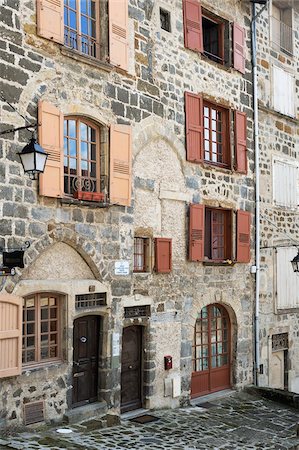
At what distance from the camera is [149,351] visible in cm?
1086

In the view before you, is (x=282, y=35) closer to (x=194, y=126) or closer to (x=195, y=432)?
(x=194, y=126)

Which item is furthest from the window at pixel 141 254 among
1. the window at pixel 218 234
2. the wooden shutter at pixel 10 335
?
the wooden shutter at pixel 10 335

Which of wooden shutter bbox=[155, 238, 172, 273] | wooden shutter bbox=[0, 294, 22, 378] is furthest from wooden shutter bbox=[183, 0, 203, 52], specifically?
wooden shutter bbox=[0, 294, 22, 378]

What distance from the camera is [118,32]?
10.4 meters

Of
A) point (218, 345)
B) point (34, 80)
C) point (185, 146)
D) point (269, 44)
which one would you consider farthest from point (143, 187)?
point (269, 44)

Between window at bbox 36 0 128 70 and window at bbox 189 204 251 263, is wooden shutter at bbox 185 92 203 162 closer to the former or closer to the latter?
window at bbox 189 204 251 263

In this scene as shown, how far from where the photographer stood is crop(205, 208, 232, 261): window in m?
12.7

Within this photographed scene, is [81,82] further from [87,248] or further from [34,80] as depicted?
[87,248]

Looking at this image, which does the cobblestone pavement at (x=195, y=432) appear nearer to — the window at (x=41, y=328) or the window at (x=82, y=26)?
the window at (x=41, y=328)

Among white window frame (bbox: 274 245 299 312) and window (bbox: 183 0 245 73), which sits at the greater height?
window (bbox: 183 0 245 73)

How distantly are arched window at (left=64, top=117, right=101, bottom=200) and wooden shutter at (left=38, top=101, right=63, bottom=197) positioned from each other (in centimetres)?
38

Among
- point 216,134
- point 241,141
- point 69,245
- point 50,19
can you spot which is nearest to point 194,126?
point 216,134

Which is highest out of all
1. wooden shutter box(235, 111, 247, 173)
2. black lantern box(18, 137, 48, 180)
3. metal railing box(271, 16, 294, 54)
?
→ metal railing box(271, 16, 294, 54)

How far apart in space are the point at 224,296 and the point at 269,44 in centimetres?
641
